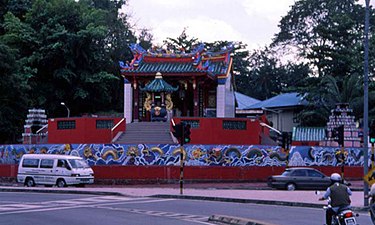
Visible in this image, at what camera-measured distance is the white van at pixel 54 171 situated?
3781cm

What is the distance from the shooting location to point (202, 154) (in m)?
41.2

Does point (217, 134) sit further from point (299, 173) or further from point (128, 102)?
point (128, 102)

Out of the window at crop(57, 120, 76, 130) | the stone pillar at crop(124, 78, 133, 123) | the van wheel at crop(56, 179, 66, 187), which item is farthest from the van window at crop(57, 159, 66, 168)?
the stone pillar at crop(124, 78, 133, 123)

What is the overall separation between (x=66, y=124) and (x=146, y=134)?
17.3ft

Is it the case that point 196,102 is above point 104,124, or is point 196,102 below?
above

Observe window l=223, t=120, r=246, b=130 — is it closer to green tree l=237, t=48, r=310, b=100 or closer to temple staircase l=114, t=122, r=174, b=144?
temple staircase l=114, t=122, r=174, b=144

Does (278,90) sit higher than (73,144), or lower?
higher

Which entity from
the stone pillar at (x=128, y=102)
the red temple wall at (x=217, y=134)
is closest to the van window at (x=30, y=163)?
the red temple wall at (x=217, y=134)

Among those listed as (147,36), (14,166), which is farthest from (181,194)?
(147,36)

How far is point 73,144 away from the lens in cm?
4269

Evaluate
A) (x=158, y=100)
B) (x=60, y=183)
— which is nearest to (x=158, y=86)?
(x=158, y=100)

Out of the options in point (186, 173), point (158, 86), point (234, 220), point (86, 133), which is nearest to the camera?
point (234, 220)

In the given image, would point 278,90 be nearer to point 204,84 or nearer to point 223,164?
point 204,84

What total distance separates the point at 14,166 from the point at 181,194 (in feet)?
57.0
